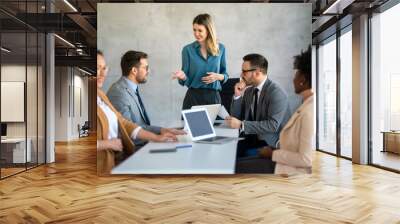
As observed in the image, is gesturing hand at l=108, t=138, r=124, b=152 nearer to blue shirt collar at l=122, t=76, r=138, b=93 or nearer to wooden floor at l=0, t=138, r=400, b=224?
wooden floor at l=0, t=138, r=400, b=224

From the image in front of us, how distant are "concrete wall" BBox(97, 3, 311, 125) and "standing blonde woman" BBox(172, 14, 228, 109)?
103 millimetres

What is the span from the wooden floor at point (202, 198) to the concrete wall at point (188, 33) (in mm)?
1402

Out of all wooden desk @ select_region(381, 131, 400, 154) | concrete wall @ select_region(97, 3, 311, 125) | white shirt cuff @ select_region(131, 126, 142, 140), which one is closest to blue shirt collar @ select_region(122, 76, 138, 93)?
concrete wall @ select_region(97, 3, 311, 125)

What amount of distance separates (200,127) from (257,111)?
3.08 ft

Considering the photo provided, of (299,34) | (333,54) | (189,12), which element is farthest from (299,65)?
(333,54)

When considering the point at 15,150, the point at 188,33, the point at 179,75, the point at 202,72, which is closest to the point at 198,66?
the point at 202,72

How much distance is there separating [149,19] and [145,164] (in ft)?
7.72

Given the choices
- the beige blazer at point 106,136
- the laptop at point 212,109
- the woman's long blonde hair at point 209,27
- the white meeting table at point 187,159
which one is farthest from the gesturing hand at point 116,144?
the woman's long blonde hair at point 209,27

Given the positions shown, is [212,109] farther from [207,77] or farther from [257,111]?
[257,111]

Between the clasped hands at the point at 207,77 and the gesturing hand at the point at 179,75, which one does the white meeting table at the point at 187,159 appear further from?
the gesturing hand at the point at 179,75

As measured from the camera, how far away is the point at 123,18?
643 cm

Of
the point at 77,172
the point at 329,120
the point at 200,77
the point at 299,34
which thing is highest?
the point at 299,34

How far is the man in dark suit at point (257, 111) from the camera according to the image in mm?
6277

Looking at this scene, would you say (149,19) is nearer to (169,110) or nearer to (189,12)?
(189,12)
